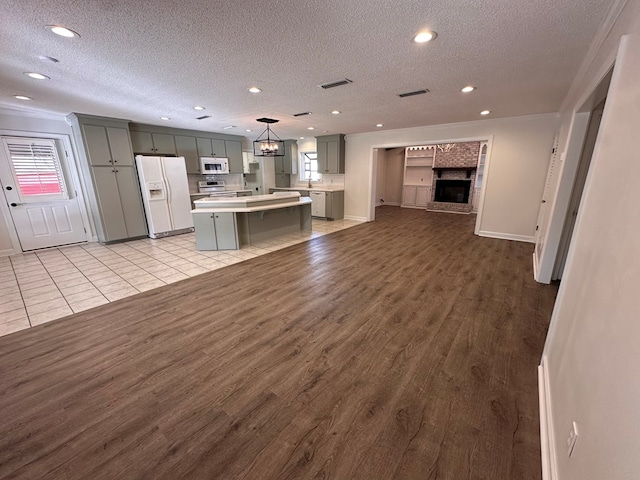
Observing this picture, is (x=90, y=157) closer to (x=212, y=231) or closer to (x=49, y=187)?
(x=49, y=187)

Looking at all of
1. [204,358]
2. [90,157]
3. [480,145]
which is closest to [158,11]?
[204,358]

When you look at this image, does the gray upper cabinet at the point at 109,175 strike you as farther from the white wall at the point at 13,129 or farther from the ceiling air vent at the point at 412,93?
the ceiling air vent at the point at 412,93

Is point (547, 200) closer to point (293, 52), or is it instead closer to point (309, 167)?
point (293, 52)

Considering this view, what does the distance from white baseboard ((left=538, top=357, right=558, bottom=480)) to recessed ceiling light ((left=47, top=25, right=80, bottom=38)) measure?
4.10 meters

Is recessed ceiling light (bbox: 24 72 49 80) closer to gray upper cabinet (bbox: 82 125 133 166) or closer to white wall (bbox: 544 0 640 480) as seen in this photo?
gray upper cabinet (bbox: 82 125 133 166)

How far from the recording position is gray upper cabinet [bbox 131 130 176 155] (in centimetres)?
561

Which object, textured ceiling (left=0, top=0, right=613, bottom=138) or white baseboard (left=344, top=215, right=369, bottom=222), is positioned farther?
white baseboard (left=344, top=215, right=369, bottom=222)

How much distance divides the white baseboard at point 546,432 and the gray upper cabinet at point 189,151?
24.4 ft

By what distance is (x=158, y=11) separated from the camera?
172 cm

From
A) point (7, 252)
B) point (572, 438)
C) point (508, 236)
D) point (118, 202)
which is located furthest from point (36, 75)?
point (508, 236)

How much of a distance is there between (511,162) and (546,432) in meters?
5.27

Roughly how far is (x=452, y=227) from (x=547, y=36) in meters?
4.93

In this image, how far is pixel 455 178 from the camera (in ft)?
28.3

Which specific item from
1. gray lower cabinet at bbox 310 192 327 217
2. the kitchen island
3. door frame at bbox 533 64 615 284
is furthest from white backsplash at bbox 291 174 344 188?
door frame at bbox 533 64 615 284
